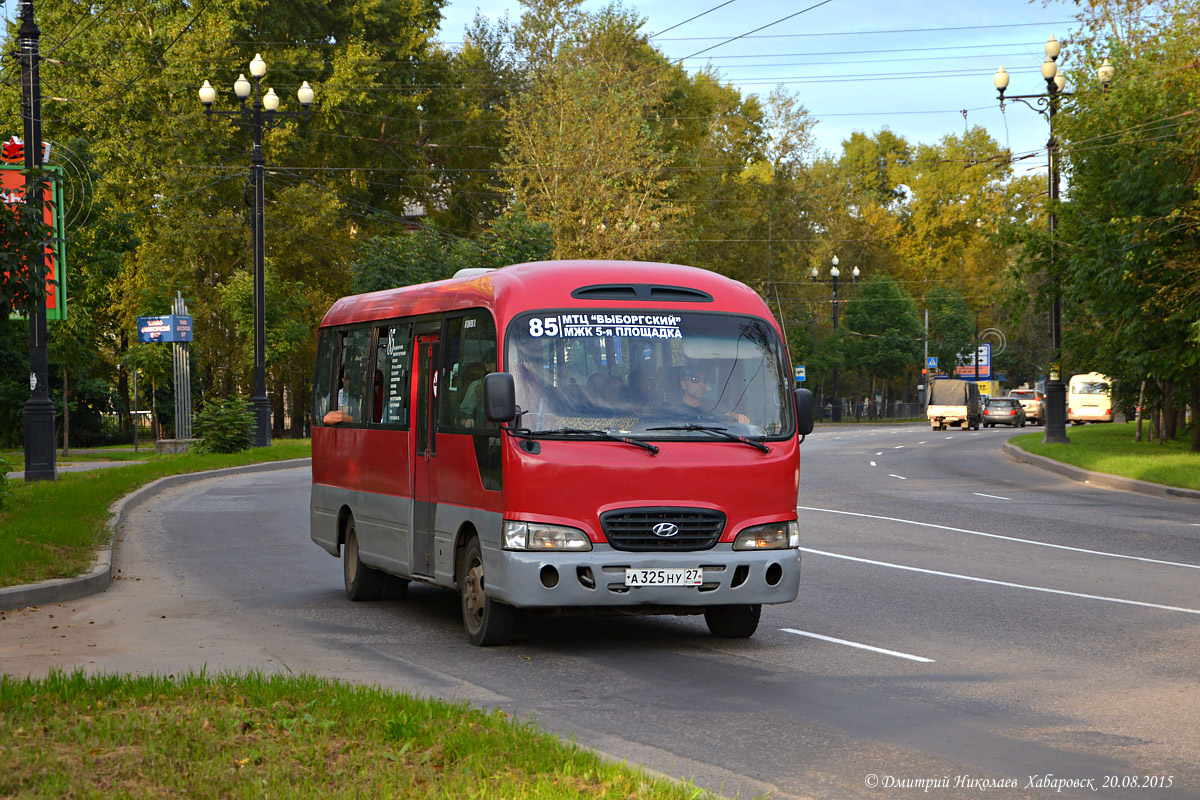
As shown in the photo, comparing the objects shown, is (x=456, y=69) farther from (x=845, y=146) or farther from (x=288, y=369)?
(x=845, y=146)

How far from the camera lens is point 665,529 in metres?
9.70

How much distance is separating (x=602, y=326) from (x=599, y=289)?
0.37 metres

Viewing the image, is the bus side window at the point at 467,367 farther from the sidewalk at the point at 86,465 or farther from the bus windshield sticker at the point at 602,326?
the sidewalk at the point at 86,465

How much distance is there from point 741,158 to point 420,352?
242 ft

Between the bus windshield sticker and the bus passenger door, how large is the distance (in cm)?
153

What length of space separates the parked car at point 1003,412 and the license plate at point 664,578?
70.4 meters

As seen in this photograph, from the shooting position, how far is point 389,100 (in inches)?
2279

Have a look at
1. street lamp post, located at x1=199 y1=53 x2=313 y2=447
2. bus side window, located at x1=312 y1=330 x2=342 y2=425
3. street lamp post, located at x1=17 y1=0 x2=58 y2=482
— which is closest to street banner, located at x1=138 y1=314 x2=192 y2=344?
street lamp post, located at x1=199 y1=53 x2=313 y2=447

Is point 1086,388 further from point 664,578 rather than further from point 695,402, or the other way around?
point 664,578

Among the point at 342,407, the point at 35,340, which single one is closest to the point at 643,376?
the point at 342,407

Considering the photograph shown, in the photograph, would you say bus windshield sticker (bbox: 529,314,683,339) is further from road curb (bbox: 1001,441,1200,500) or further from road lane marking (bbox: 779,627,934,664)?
road curb (bbox: 1001,441,1200,500)

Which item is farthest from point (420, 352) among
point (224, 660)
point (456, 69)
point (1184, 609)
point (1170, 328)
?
point (456, 69)

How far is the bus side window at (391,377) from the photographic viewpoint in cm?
1209

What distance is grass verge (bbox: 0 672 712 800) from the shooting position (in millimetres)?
5750
